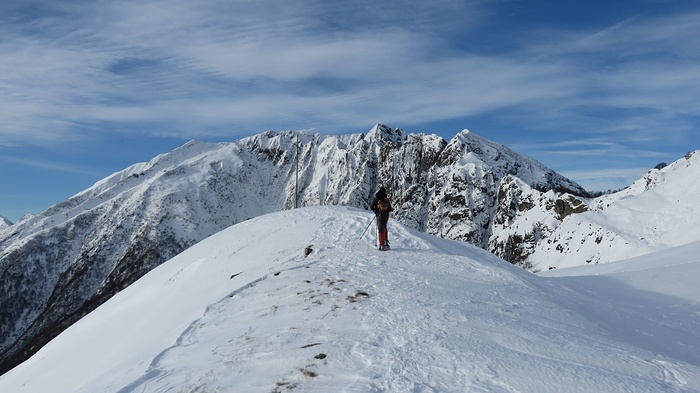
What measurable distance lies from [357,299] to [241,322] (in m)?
2.80

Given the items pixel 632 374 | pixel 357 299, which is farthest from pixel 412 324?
pixel 632 374

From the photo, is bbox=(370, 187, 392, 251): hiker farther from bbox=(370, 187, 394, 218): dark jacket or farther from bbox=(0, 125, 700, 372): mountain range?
bbox=(0, 125, 700, 372): mountain range

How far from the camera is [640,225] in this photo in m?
50.4

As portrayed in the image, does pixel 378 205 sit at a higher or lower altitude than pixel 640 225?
higher

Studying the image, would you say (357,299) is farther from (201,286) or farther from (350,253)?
(201,286)

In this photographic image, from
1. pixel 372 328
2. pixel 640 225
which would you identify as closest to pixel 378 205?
pixel 372 328

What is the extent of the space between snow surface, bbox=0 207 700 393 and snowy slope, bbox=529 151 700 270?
94.0 feet

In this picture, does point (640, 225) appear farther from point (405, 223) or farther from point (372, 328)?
point (372, 328)

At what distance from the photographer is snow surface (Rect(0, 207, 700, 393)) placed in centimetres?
733

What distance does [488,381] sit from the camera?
682cm

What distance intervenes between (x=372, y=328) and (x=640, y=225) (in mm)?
52062

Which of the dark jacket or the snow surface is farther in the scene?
the dark jacket

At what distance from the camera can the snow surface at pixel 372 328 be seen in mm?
7328

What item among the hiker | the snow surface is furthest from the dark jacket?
the snow surface
